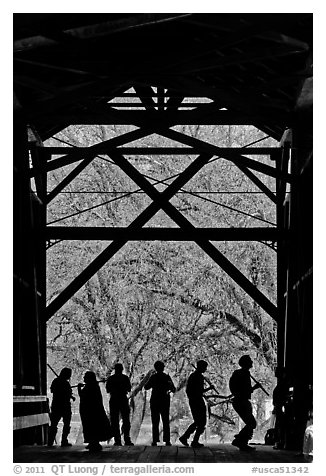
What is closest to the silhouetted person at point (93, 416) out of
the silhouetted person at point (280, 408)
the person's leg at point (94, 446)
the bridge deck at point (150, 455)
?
the person's leg at point (94, 446)

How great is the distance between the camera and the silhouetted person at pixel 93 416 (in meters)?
15.3

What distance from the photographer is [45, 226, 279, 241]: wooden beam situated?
63.5ft

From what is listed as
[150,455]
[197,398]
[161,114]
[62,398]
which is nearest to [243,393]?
[197,398]

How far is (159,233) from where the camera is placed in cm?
1959

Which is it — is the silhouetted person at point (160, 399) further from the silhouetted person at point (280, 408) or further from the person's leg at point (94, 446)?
the person's leg at point (94, 446)

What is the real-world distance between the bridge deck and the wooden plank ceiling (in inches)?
166

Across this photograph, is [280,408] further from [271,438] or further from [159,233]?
[159,233]

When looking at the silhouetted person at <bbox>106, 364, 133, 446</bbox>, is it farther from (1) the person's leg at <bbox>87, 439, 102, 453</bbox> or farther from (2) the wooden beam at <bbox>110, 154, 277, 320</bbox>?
(2) the wooden beam at <bbox>110, 154, 277, 320</bbox>

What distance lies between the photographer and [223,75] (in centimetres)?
1906

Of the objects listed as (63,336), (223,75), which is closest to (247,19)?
(223,75)

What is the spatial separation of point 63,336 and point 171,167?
5.39 metres

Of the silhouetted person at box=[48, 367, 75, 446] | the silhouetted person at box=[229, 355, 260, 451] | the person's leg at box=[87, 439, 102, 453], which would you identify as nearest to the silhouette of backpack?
the silhouetted person at box=[48, 367, 75, 446]

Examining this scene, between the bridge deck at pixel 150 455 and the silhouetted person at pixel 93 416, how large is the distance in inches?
7.8

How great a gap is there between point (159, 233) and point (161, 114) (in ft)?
8.41
